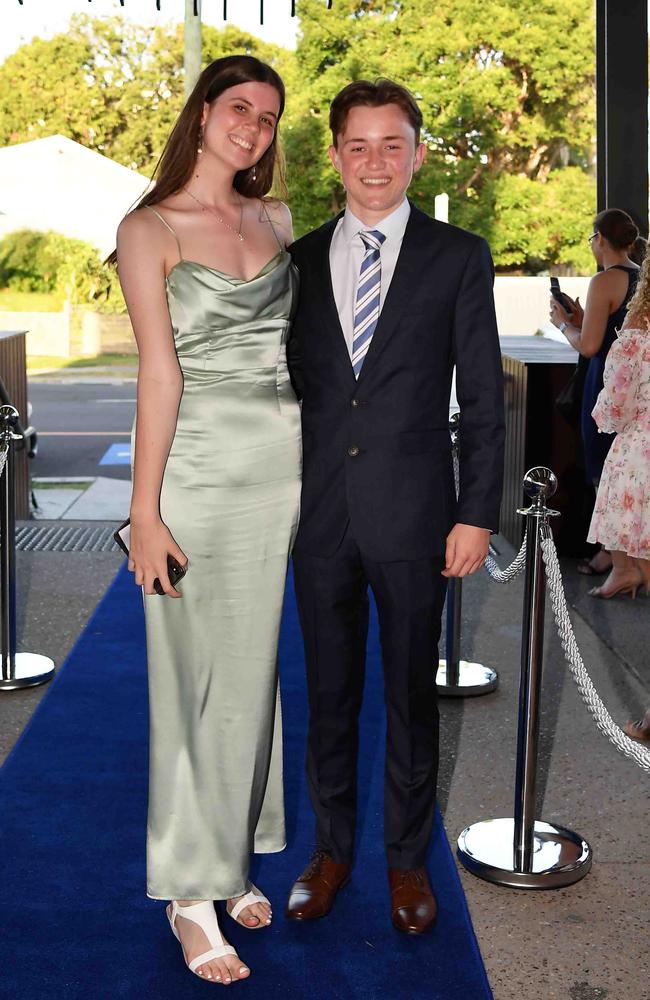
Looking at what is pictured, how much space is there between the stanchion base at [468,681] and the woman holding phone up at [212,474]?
1863 millimetres

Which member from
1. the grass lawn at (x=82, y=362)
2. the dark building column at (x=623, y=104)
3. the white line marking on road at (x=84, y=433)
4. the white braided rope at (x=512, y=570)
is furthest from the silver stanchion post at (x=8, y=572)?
the grass lawn at (x=82, y=362)

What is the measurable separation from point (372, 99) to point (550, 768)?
7.45ft

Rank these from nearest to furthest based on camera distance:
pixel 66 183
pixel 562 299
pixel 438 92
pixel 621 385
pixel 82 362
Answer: pixel 621 385
pixel 562 299
pixel 66 183
pixel 438 92
pixel 82 362

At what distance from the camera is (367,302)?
262 cm

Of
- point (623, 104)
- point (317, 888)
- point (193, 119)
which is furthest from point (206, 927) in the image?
point (623, 104)

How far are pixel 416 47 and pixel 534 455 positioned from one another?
7169mm

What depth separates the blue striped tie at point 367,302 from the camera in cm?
261

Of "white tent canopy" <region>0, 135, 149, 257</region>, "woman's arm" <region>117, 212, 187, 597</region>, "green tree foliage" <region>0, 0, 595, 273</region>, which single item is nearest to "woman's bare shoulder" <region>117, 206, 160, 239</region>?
"woman's arm" <region>117, 212, 187, 597</region>

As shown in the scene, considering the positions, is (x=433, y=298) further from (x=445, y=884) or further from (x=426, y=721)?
(x=445, y=884)

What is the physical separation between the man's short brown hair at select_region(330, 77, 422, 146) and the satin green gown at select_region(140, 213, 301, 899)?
319mm

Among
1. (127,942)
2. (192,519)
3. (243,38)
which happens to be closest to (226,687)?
(192,519)

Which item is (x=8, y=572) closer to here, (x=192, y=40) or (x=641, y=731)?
(x=641, y=731)

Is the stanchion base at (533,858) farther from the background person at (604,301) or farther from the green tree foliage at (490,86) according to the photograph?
the green tree foliage at (490,86)

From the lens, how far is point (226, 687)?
2.63 meters
